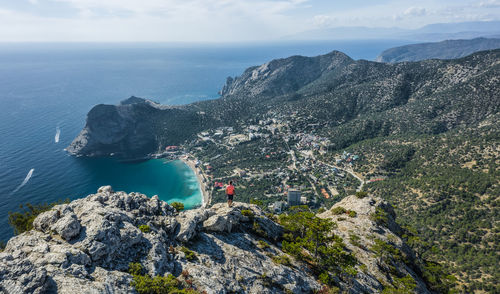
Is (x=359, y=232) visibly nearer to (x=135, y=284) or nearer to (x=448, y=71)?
(x=135, y=284)

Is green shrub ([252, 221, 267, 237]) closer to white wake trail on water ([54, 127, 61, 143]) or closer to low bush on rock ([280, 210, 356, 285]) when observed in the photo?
low bush on rock ([280, 210, 356, 285])

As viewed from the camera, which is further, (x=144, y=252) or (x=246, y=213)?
(x=246, y=213)

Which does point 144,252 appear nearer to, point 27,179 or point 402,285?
point 402,285

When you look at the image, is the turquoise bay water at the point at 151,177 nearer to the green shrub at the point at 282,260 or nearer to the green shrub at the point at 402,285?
the green shrub at the point at 282,260

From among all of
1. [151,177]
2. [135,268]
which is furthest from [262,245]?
[151,177]

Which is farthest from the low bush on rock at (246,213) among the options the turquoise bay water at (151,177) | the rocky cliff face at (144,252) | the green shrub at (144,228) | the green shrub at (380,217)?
the turquoise bay water at (151,177)

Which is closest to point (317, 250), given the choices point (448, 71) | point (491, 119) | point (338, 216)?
point (338, 216)
